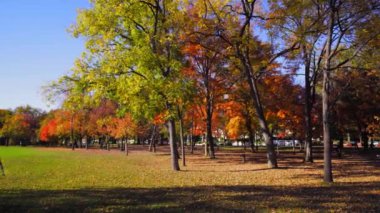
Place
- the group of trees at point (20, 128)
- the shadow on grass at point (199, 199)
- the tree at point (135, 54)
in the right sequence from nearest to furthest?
the shadow on grass at point (199, 199), the tree at point (135, 54), the group of trees at point (20, 128)

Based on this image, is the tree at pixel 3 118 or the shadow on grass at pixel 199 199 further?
the tree at pixel 3 118

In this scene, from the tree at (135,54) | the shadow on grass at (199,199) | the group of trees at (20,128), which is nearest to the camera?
the shadow on grass at (199,199)

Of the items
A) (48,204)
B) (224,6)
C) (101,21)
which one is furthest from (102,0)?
(48,204)

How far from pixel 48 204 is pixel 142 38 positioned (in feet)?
45.5

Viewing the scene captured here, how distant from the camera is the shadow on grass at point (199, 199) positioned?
35.4 feet

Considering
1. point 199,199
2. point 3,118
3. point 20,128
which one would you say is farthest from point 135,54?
point 3,118

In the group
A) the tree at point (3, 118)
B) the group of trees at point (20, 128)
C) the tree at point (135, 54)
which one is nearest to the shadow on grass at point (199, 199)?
the tree at point (135, 54)

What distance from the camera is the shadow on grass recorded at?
10.8m

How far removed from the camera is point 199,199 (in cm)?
1238

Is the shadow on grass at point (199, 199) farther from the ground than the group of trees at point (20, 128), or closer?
closer

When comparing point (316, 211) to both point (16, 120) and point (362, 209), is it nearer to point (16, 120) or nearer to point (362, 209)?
point (362, 209)

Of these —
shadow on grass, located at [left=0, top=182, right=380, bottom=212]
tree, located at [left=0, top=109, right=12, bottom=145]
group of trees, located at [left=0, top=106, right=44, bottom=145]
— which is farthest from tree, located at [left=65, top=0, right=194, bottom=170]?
tree, located at [left=0, top=109, right=12, bottom=145]

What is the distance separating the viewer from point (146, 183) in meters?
17.7

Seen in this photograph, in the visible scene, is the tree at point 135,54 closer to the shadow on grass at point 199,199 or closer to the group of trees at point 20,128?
the shadow on grass at point 199,199
